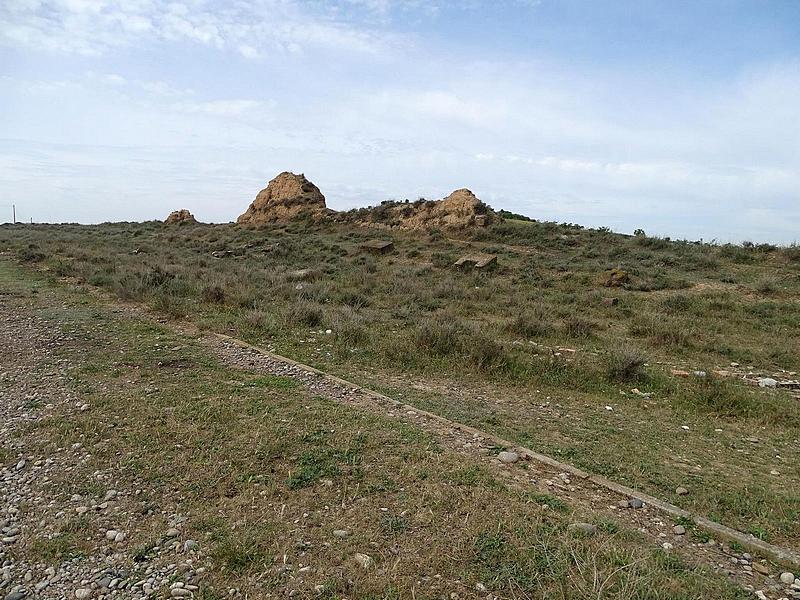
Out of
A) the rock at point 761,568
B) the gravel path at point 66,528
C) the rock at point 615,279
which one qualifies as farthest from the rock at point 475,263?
the rock at point 761,568

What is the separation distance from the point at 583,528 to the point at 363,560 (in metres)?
1.38

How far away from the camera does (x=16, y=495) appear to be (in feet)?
11.8

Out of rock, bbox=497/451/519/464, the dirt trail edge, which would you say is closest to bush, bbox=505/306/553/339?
the dirt trail edge

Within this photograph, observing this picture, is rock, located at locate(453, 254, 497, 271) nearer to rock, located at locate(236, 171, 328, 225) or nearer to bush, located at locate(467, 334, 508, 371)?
bush, located at locate(467, 334, 508, 371)

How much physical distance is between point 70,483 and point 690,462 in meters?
4.98

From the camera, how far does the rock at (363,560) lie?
2.92 meters

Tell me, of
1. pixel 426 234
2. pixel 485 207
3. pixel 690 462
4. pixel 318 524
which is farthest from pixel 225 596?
pixel 485 207

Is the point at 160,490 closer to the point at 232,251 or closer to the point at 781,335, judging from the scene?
the point at 781,335

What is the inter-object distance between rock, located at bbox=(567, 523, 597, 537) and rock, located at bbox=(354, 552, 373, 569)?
125cm

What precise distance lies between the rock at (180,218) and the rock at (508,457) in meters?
43.1

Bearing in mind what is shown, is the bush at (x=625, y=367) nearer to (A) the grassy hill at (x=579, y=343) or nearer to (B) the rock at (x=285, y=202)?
(A) the grassy hill at (x=579, y=343)

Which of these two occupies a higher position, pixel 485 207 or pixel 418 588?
pixel 485 207

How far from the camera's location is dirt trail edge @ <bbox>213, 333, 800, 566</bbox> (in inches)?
126

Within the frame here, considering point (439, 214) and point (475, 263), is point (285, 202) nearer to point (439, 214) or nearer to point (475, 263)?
point (439, 214)
